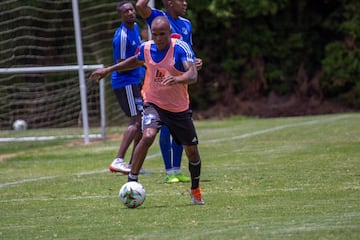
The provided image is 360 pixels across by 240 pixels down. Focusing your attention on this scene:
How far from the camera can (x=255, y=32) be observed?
82.8 feet

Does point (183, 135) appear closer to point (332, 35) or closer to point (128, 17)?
point (128, 17)

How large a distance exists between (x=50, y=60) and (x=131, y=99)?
722 cm

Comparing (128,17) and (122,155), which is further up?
(128,17)

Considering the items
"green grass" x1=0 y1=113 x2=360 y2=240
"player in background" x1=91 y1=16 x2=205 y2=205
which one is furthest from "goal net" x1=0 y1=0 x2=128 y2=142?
"player in background" x1=91 y1=16 x2=205 y2=205

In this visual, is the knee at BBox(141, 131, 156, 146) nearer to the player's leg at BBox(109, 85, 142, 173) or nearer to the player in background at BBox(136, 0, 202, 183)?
the player in background at BBox(136, 0, 202, 183)

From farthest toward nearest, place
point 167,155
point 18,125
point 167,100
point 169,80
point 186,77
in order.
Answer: point 18,125 → point 167,155 → point 167,100 → point 186,77 → point 169,80

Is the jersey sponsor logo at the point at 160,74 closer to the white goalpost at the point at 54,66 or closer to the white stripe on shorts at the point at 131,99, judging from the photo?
the white stripe on shorts at the point at 131,99

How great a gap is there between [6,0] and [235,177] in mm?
7540

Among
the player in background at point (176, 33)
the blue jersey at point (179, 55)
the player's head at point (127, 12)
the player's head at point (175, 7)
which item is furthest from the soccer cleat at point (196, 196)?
the player's head at point (127, 12)

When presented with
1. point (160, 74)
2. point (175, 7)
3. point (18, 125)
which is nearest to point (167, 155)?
point (175, 7)

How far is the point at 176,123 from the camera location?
316 inches

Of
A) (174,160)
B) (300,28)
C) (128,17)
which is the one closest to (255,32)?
(300,28)

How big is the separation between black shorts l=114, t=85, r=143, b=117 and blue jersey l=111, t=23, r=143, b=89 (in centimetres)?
8

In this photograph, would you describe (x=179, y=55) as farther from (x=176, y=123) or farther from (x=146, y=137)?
(x=146, y=137)
